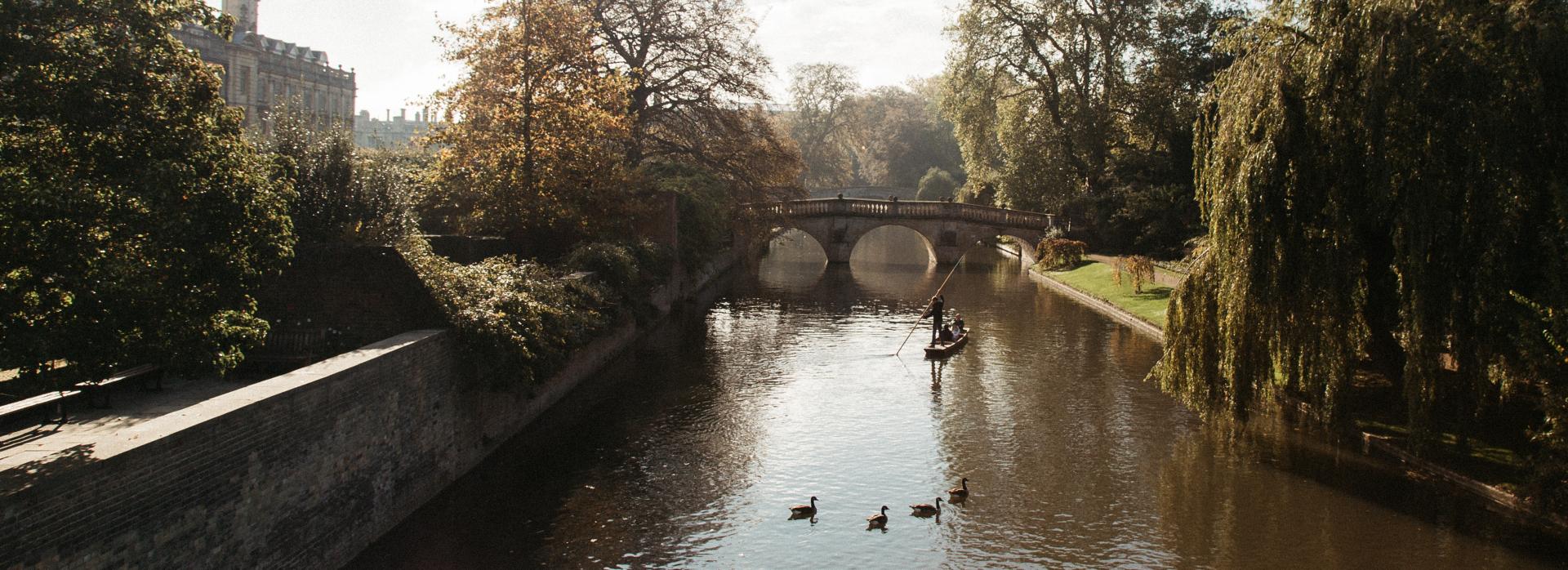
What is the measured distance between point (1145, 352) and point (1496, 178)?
558 inches

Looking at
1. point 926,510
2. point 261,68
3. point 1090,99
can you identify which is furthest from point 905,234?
point 926,510

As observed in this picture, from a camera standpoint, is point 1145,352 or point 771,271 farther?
point 771,271

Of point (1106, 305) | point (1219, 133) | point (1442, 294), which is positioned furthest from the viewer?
point (1106, 305)

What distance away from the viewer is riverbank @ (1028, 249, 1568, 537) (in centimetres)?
1384

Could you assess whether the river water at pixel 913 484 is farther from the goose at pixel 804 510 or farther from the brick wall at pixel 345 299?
the brick wall at pixel 345 299

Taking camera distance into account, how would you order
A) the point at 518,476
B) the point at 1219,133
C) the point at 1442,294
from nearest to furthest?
the point at 1442,294 → the point at 518,476 → the point at 1219,133

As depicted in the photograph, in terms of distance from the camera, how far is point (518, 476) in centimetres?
1581

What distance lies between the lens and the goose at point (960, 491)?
48.7 feet

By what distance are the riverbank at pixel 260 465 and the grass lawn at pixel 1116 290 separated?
19.9 meters

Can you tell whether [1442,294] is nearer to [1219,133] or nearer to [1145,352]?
[1219,133]

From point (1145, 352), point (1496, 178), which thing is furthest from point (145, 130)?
point (1145, 352)

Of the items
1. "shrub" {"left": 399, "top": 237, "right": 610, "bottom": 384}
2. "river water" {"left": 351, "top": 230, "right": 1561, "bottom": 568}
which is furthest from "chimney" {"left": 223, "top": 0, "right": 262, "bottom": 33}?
"shrub" {"left": 399, "top": 237, "right": 610, "bottom": 384}

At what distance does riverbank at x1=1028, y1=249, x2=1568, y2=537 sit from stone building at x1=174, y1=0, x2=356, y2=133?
173 ft

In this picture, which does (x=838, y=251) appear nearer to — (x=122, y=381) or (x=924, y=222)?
(x=924, y=222)
